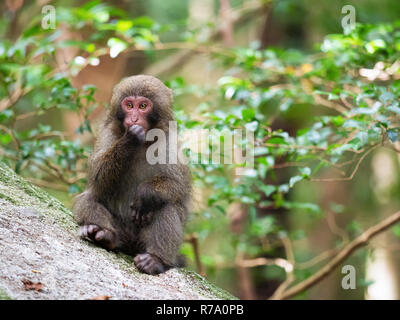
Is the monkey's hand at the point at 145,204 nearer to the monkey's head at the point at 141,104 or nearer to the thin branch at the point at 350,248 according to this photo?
the monkey's head at the point at 141,104

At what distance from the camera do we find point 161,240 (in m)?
5.13

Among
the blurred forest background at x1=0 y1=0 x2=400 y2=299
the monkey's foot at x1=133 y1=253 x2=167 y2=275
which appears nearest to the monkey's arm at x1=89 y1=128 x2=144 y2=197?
the monkey's foot at x1=133 y1=253 x2=167 y2=275

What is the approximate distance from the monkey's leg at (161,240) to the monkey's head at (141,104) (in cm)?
98

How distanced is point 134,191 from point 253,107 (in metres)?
→ 2.45

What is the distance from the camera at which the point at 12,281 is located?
3678 millimetres

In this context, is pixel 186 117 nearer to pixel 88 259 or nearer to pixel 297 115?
pixel 88 259

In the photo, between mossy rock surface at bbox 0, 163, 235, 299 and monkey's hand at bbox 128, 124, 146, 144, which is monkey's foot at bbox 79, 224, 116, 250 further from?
monkey's hand at bbox 128, 124, 146, 144

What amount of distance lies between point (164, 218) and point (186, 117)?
191cm

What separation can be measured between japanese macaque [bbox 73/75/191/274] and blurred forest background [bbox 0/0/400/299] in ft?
2.37

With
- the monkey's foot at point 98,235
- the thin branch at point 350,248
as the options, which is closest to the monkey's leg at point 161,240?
the monkey's foot at point 98,235

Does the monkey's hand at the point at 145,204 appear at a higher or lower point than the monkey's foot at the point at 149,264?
higher

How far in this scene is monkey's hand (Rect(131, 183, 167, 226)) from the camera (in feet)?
17.2

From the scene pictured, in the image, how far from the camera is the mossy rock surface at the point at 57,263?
150 inches
